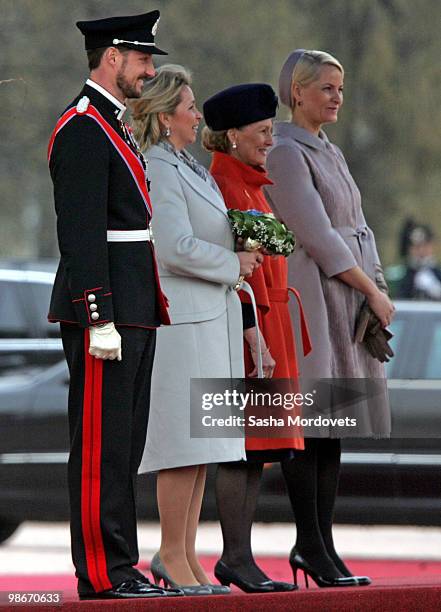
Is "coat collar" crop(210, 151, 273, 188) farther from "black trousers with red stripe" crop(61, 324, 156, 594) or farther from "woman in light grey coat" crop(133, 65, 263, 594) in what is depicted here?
"black trousers with red stripe" crop(61, 324, 156, 594)

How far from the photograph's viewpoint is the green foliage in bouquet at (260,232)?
4.81 meters

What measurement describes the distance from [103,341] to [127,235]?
294mm

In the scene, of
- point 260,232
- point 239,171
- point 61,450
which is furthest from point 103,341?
point 61,450

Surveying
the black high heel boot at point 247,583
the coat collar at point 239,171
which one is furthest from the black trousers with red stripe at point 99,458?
the coat collar at point 239,171

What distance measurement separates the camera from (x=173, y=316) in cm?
479

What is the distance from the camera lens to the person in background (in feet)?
27.2

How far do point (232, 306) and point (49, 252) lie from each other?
4.00 ft

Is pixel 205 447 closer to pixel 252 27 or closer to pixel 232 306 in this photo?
pixel 232 306

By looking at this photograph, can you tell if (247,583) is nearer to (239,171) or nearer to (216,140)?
(239,171)

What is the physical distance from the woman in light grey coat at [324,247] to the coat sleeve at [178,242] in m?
0.47

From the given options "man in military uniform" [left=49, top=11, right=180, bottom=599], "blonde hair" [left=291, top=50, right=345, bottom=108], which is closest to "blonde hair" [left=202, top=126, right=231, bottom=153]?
"blonde hair" [left=291, top=50, right=345, bottom=108]

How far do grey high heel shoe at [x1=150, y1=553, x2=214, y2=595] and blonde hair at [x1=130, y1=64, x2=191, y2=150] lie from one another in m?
1.14

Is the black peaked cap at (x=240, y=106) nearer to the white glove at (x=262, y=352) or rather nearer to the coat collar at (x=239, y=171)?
the coat collar at (x=239, y=171)

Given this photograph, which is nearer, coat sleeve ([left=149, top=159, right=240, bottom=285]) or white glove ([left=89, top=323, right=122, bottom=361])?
white glove ([left=89, top=323, right=122, bottom=361])
